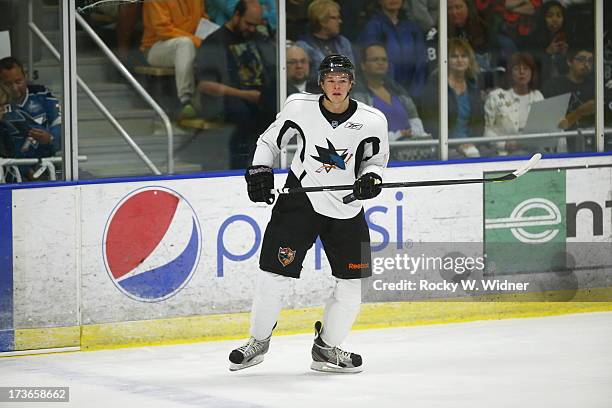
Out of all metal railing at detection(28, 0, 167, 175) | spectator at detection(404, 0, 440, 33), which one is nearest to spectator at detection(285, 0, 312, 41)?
spectator at detection(404, 0, 440, 33)

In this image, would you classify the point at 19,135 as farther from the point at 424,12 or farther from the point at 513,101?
the point at 513,101

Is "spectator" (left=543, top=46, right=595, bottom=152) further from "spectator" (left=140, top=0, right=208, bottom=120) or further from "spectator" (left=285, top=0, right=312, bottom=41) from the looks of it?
"spectator" (left=140, top=0, right=208, bottom=120)

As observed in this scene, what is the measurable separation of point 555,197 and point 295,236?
6.92ft

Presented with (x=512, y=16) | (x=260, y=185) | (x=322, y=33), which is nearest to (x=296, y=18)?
(x=322, y=33)

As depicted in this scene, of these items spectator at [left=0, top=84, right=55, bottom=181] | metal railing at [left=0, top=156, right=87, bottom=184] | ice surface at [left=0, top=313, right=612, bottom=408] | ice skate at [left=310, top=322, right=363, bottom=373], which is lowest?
ice surface at [left=0, top=313, right=612, bottom=408]

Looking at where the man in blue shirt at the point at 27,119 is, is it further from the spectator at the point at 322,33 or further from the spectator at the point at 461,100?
the spectator at the point at 461,100

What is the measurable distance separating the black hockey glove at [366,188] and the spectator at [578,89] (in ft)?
7.79

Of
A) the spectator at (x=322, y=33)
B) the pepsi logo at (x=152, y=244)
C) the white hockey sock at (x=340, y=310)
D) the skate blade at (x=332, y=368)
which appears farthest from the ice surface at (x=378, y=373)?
the spectator at (x=322, y=33)

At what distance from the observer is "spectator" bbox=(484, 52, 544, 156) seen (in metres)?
7.21

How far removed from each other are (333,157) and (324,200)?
17 cm

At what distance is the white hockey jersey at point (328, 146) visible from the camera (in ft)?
17.7

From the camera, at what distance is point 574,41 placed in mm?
7387

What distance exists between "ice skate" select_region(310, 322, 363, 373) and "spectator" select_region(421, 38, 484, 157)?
177 cm

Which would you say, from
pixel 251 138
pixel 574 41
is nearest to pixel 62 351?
pixel 251 138
